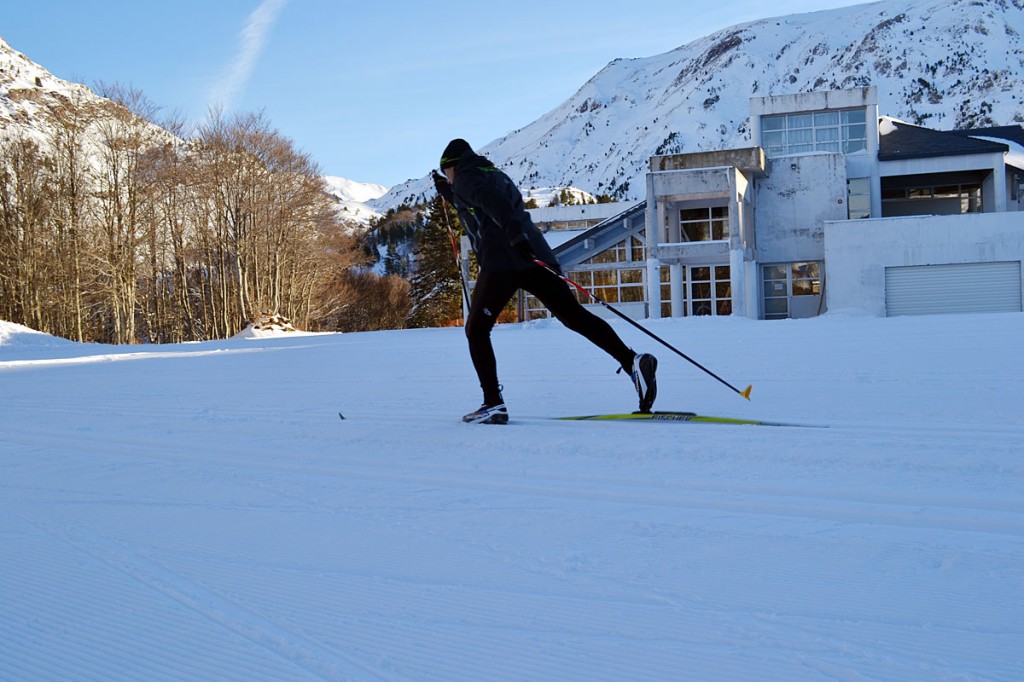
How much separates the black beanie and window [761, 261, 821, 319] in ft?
95.7

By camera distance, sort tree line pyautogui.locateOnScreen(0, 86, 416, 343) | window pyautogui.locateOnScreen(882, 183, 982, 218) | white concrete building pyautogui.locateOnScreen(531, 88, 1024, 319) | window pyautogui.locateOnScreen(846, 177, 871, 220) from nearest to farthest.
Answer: white concrete building pyautogui.locateOnScreen(531, 88, 1024, 319), tree line pyautogui.locateOnScreen(0, 86, 416, 343), window pyautogui.locateOnScreen(846, 177, 871, 220), window pyautogui.locateOnScreen(882, 183, 982, 218)

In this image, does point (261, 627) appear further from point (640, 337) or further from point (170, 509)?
point (640, 337)

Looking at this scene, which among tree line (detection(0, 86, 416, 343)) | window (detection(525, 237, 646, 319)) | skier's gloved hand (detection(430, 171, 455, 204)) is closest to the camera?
skier's gloved hand (detection(430, 171, 455, 204))

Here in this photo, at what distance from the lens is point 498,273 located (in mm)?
4832

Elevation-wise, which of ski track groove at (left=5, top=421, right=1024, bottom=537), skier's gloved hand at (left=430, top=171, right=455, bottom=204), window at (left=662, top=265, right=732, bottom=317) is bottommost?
ski track groove at (left=5, top=421, right=1024, bottom=537)

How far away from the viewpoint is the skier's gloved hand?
5047mm

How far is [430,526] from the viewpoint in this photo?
2609 mm

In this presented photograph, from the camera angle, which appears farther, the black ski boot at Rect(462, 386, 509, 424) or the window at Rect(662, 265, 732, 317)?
the window at Rect(662, 265, 732, 317)

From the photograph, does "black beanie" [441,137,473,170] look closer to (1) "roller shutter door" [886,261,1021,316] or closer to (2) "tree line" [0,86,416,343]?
(1) "roller shutter door" [886,261,1021,316]

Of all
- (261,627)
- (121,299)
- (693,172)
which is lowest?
(261,627)

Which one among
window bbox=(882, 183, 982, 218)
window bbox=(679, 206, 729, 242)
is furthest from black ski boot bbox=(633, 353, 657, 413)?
window bbox=(882, 183, 982, 218)

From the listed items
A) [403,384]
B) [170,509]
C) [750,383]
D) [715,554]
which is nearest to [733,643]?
[715,554]

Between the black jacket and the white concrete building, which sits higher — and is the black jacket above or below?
below

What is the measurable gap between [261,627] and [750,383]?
4.80m
